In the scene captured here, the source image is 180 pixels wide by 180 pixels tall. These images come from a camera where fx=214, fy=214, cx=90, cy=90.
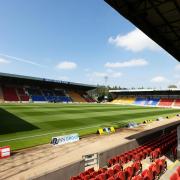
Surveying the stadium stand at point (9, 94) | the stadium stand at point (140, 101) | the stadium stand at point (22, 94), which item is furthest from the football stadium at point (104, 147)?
the stadium stand at point (140, 101)

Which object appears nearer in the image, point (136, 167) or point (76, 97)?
point (136, 167)

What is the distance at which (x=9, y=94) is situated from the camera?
64.7 m

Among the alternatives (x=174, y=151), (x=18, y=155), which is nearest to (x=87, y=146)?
(x=18, y=155)

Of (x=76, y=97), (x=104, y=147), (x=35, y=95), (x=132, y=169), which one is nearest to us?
(x=132, y=169)

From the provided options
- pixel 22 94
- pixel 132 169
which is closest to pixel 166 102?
pixel 22 94

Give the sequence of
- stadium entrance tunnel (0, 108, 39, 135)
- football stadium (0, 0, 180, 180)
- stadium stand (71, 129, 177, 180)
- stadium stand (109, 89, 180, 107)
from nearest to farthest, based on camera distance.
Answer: stadium stand (71, 129, 177, 180) → football stadium (0, 0, 180, 180) → stadium entrance tunnel (0, 108, 39, 135) → stadium stand (109, 89, 180, 107)

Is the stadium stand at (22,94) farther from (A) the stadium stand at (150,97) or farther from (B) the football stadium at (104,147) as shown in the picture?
(A) the stadium stand at (150,97)

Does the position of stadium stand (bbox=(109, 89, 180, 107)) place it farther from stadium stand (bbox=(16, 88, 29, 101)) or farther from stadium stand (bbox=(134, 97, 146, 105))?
stadium stand (bbox=(16, 88, 29, 101))

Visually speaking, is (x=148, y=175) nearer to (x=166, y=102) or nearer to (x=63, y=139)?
(x=63, y=139)

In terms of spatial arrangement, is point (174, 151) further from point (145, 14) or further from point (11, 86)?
point (11, 86)

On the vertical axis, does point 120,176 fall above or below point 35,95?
below

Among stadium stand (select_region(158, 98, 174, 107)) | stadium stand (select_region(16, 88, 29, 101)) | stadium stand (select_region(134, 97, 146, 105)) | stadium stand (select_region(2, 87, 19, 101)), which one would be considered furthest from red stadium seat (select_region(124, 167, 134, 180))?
stadium stand (select_region(134, 97, 146, 105))

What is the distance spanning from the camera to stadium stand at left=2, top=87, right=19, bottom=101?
62806 mm

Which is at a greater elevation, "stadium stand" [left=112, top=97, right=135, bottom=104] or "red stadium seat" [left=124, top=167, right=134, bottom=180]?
"stadium stand" [left=112, top=97, right=135, bottom=104]
